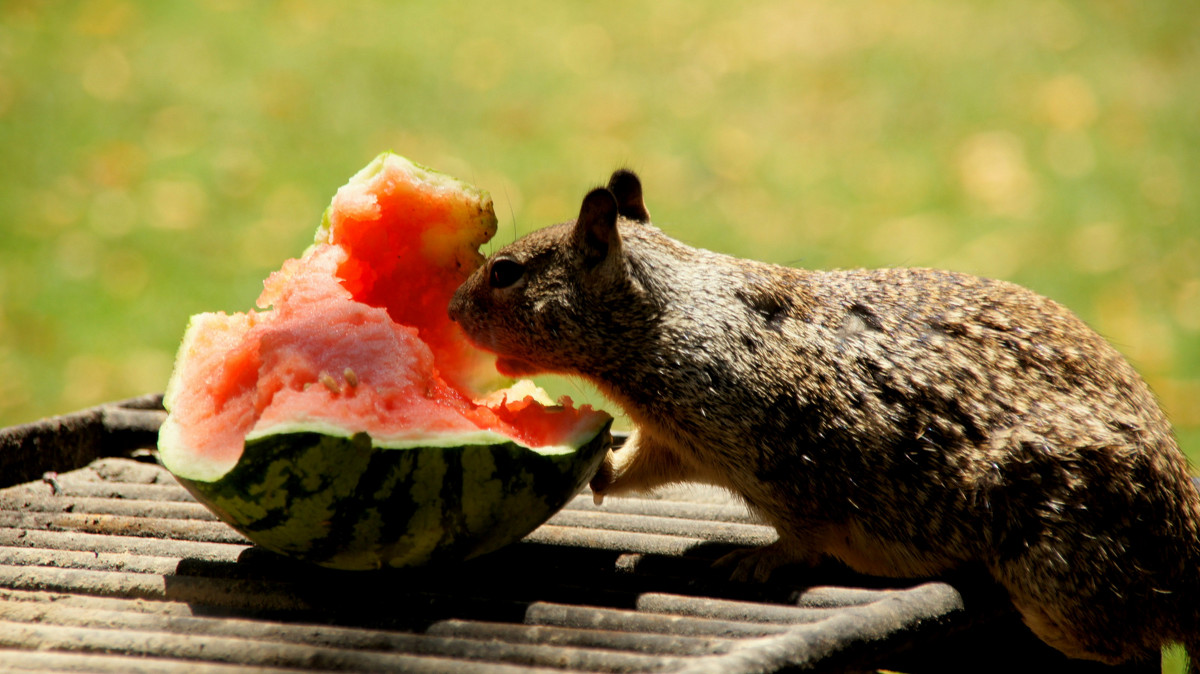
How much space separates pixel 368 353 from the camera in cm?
331

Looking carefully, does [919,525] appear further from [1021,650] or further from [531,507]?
[531,507]

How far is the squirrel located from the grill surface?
19 centimetres

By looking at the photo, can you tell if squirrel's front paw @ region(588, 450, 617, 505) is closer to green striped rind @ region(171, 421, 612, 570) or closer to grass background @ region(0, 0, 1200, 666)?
green striped rind @ region(171, 421, 612, 570)

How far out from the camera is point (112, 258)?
28.6ft

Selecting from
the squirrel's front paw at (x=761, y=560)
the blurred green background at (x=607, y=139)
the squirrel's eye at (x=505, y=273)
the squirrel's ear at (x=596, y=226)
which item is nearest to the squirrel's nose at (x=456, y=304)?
the squirrel's eye at (x=505, y=273)

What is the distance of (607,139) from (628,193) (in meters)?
6.72

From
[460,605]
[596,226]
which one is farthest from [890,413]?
[460,605]

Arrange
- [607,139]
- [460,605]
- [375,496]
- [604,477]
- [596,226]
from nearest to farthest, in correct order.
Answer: [375,496]
[460,605]
[596,226]
[604,477]
[607,139]

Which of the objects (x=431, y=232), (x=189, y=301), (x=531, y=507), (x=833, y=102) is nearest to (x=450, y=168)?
(x=189, y=301)

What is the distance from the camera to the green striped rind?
288cm

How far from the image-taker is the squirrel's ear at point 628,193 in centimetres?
401

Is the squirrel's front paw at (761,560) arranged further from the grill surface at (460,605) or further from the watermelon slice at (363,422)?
the watermelon slice at (363,422)

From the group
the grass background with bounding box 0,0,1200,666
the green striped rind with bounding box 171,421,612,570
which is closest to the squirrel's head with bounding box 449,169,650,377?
the green striped rind with bounding box 171,421,612,570

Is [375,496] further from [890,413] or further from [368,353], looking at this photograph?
[890,413]
